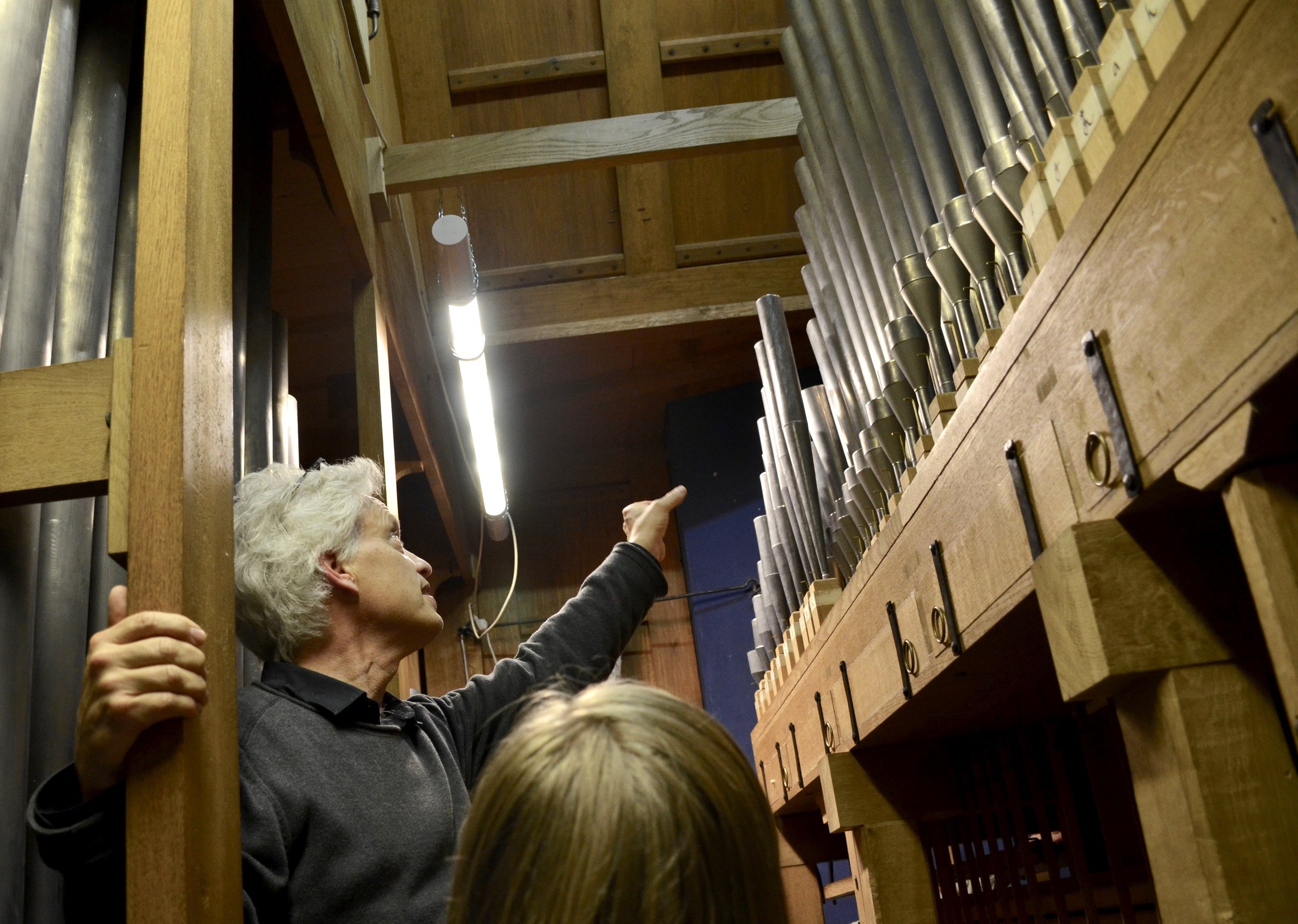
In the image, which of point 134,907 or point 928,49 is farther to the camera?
point 928,49

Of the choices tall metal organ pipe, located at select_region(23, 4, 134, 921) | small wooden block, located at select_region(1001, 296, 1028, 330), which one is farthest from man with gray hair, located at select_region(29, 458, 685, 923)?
small wooden block, located at select_region(1001, 296, 1028, 330)

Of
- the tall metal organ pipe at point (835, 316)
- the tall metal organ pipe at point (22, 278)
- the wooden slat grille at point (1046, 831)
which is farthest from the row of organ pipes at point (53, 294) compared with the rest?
the wooden slat grille at point (1046, 831)

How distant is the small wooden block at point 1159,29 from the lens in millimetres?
1255

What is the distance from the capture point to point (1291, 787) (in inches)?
54.2

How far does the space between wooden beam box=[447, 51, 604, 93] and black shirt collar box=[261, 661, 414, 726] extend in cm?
459

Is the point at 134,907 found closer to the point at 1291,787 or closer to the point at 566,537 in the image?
the point at 1291,787

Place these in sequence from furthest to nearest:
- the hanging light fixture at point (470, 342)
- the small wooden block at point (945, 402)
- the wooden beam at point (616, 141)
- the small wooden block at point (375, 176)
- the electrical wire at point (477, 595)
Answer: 1. the electrical wire at point (477, 595)
2. the wooden beam at point (616, 141)
3. the small wooden block at point (375, 176)
4. the hanging light fixture at point (470, 342)
5. the small wooden block at point (945, 402)

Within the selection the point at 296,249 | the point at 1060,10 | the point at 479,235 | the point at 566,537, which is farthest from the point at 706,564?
the point at 1060,10

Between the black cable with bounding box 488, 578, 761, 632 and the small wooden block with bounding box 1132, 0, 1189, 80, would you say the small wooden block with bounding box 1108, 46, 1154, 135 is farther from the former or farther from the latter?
the black cable with bounding box 488, 578, 761, 632

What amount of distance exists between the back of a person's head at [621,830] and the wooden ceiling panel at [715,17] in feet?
18.3

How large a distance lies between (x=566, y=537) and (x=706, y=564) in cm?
100

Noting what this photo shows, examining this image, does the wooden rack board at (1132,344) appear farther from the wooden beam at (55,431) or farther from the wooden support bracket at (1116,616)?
the wooden beam at (55,431)

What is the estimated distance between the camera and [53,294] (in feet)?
5.37

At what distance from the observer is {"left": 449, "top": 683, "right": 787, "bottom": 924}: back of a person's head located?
2.54 feet
